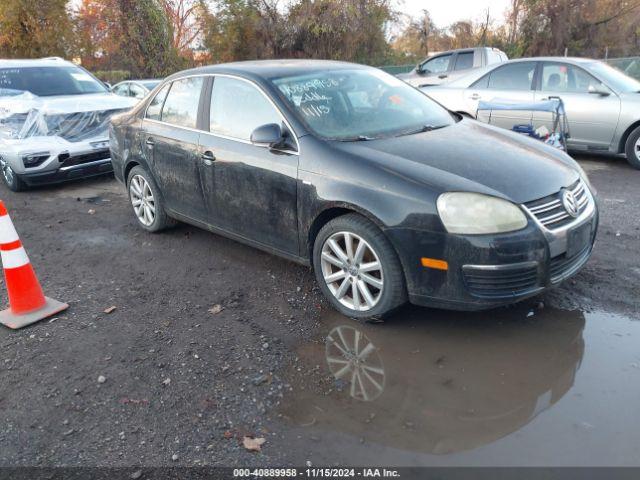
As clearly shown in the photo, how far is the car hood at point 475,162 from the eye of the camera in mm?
3238

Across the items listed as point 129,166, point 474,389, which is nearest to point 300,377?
point 474,389

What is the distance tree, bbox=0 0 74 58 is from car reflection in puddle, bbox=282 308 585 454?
76.6ft

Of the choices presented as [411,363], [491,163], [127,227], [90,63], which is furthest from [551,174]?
[90,63]

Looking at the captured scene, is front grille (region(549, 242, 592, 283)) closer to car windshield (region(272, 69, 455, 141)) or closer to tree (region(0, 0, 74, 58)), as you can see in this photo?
car windshield (region(272, 69, 455, 141))

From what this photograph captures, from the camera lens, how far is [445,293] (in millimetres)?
3227

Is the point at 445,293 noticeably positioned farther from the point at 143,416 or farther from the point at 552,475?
the point at 143,416

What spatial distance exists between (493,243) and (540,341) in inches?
30.7

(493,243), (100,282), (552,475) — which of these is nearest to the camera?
(552,475)

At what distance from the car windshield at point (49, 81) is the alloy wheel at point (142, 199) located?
3615mm

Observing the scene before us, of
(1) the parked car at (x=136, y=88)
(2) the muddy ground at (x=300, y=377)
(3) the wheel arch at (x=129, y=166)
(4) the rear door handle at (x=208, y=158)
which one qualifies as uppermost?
(1) the parked car at (x=136, y=88)

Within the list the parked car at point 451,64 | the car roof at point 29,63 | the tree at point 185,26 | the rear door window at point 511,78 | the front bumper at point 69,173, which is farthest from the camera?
the tree at point 185,26

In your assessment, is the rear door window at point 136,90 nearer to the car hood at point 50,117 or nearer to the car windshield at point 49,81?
the car windshield at point 49,81

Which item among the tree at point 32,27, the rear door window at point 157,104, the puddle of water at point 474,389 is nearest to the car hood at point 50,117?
the rear door window at point 157,104

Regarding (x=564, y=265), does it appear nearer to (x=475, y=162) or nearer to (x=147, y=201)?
(x=475, y=162)
